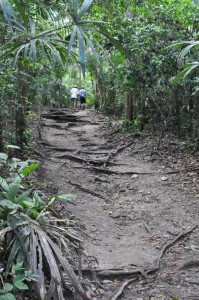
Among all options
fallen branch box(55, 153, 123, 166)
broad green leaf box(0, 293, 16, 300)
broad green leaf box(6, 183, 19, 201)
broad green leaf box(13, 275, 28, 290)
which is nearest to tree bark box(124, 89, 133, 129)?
fallen branch box(55, 153, 123, 166)

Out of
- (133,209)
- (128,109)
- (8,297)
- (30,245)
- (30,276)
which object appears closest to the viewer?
(8,297)

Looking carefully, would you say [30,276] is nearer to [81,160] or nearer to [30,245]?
[30,245]

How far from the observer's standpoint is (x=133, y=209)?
19.0 ft

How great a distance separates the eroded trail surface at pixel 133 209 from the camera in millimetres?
3697

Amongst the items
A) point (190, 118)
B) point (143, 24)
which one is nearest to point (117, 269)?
point (190, 118)

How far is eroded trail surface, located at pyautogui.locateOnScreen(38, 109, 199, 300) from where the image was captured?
370 centimetres

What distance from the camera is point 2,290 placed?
2430mm

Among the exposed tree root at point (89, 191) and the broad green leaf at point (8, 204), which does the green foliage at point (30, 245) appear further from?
the exposed tree root at point (89, 191)

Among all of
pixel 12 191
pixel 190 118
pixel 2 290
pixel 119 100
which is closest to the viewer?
pixel 2 290

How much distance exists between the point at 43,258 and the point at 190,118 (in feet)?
21.1

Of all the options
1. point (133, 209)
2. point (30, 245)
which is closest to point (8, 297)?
point (30, 245)

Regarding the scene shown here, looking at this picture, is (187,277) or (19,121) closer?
(187,277)

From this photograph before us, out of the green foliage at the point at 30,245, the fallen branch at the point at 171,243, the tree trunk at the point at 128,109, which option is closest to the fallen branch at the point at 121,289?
the fallen branch at the point at 171,243

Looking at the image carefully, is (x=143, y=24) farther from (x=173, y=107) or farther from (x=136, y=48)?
(x=173, y=107)
